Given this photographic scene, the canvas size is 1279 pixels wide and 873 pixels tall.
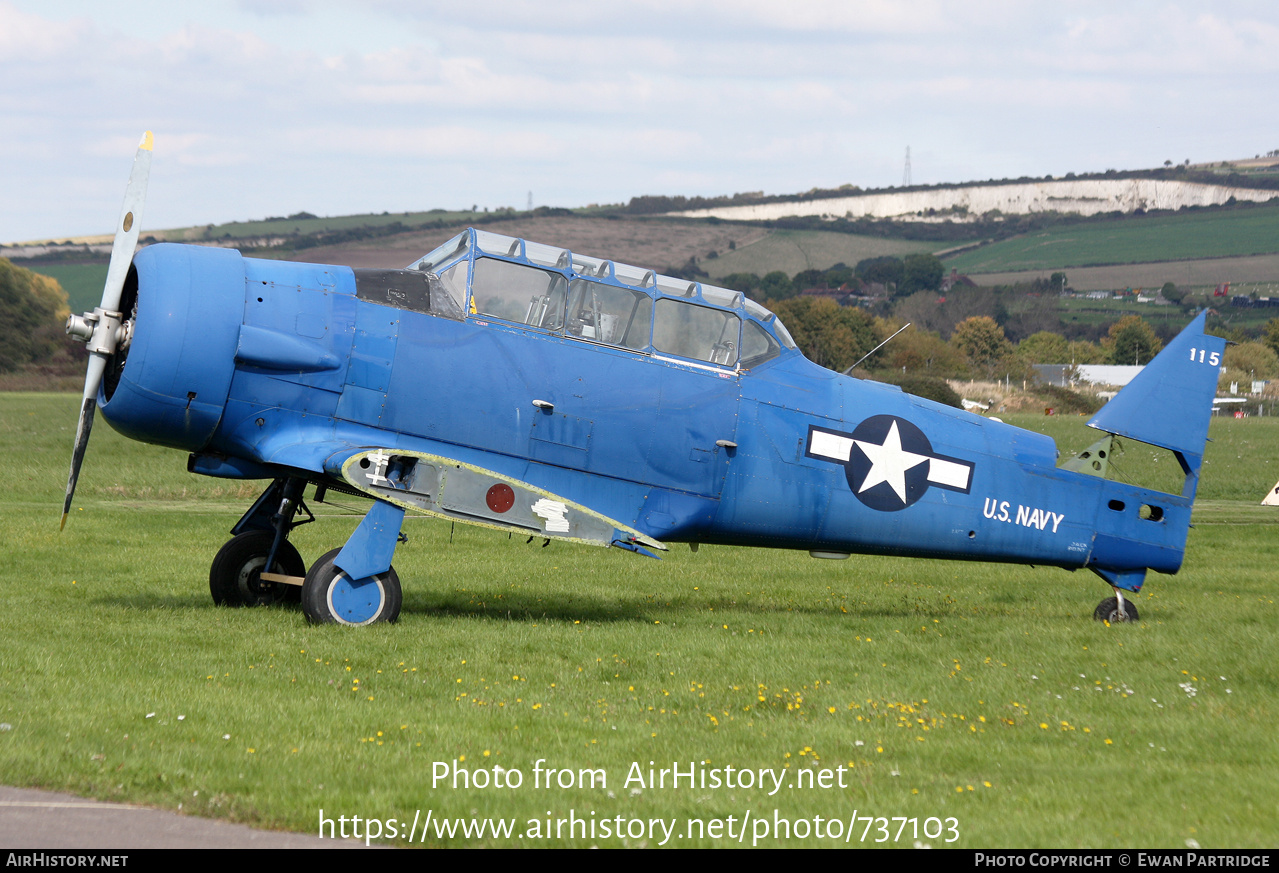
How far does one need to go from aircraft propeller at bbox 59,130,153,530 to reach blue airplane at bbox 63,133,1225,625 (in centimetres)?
3

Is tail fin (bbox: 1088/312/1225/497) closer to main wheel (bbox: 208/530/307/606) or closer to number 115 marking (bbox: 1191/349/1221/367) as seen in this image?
number 115 marking (bbox: 1191/349/1221/367)

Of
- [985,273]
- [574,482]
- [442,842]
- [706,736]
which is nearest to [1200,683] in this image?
[706,736]

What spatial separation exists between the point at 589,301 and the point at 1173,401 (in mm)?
7410

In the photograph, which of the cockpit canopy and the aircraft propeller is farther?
the cockpit canopy

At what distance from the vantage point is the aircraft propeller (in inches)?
444

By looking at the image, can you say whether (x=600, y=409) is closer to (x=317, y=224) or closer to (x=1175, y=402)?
(x=1175, y=402)

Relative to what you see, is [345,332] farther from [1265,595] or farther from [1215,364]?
[1265,595]

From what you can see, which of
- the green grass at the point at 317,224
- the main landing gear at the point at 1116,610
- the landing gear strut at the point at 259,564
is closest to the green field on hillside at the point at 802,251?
the green grass at the point at 317,224

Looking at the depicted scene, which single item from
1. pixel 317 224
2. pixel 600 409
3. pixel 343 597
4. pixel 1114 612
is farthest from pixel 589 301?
pixel 317 224

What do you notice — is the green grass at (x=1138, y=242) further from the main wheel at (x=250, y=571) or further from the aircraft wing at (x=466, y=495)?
the main wheel at (x=250, y=571)

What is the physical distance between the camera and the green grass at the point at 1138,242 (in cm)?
15900

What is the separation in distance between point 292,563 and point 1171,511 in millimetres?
10560

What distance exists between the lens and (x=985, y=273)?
173m

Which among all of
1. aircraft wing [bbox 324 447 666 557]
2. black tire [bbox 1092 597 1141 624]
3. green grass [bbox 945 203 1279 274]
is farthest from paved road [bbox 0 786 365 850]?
green grass [bbox 945 203 1279 274]
